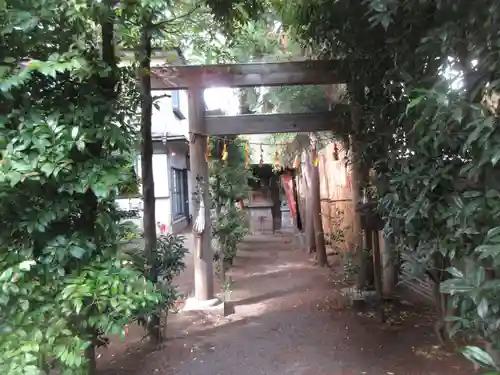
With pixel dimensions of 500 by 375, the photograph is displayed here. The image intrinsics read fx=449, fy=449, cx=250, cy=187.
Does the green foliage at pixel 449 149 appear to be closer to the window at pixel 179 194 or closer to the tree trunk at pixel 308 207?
the tree trunk at pixel 308 207

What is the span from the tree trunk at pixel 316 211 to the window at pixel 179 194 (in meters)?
5.33

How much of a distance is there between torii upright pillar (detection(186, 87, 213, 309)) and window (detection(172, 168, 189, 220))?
24.5ft

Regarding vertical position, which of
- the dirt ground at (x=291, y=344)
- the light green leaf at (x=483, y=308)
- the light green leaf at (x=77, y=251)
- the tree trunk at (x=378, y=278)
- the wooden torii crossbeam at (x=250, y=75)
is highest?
the wooden torii crossbeam at (x=250, y=75)

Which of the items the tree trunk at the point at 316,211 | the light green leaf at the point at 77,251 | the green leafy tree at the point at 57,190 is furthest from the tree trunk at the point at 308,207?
the light green leaf at the point at 77,251

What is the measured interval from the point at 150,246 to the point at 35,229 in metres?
2.06

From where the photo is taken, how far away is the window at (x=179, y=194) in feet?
47.0

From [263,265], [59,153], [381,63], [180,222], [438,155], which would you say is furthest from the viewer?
[180,222]

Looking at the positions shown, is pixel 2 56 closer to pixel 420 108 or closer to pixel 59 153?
pixel 59 153

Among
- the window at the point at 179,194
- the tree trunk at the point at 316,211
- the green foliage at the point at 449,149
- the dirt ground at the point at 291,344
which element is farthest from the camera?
the window at the point at 179,194

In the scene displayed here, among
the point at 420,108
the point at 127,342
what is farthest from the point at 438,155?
the point at 127,342

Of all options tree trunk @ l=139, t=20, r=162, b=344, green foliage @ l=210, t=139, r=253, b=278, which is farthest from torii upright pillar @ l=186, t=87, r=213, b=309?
tree trunk @ l=139, t=20, r=162, b=344

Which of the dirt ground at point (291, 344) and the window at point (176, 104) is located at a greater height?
the window at point (176, 104)

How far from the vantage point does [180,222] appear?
14.8 meters

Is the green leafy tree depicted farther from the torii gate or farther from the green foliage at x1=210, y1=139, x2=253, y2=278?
the green foliage at x1=210, y1=139, x2=253, y2=278
